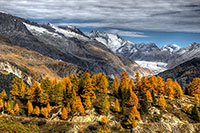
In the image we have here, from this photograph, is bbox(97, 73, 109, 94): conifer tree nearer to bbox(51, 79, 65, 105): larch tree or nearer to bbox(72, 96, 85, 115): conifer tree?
bbox(72, 96, 85, 115): conifer tree

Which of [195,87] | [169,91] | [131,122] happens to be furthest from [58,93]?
[195,87]

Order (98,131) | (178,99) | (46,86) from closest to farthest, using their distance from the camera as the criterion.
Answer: (98,131) → (46,86) → (178,99)

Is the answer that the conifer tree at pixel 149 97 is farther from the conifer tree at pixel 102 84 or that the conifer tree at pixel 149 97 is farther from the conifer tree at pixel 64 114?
the conifer tree at pixel 64 114

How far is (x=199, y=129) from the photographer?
80.9m

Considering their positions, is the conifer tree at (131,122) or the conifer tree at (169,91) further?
the conifer tree at (169,91)

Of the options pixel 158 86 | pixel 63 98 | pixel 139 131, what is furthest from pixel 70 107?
pixel 158 86

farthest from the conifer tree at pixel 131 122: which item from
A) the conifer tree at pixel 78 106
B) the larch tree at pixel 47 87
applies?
the larch tree at pixel 47 87

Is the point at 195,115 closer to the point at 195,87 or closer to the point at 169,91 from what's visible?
the point at 169,91

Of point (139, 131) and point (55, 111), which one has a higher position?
point (55, 111)

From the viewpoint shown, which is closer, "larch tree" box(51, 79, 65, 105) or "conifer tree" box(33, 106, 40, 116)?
"conifer tree" box(33, 106, 40, 116)

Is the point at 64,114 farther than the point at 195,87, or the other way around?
the point at 195,87

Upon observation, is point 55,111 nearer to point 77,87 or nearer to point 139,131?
point 77,87

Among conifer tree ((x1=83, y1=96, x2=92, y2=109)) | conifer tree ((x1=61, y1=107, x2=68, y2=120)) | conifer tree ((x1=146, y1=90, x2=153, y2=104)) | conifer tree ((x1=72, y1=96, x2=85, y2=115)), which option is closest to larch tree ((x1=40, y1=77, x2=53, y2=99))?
conifer tree ((x1=61, y1=107, x2=68, y2=120))

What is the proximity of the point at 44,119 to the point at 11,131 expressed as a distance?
36.2 m
